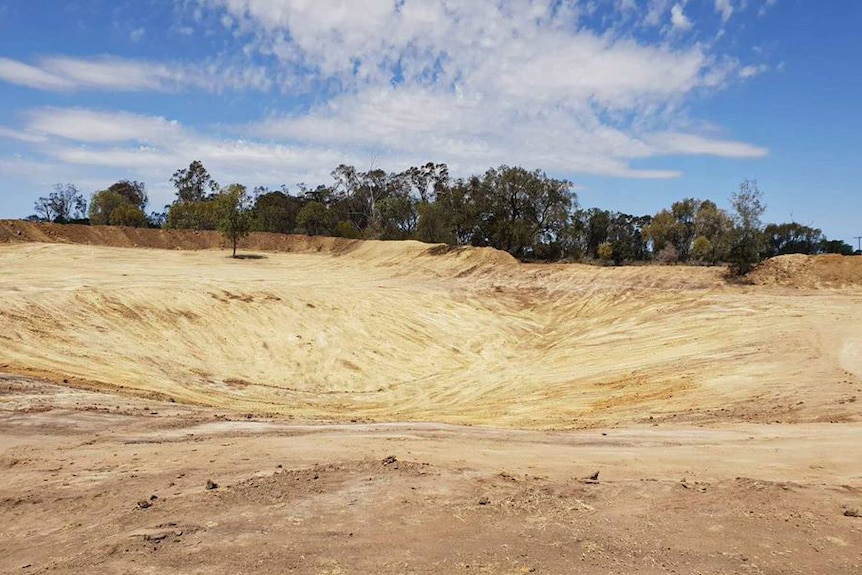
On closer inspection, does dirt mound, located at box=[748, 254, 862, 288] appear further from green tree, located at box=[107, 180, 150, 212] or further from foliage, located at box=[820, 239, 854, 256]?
green tree, located at box=[107, 180, 150, 212]

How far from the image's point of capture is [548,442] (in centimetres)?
919

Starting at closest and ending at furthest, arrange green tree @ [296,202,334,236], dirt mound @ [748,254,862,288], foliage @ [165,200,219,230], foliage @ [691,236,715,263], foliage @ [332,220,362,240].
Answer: dirt mound @ [748,254,862,288], foliage @ [691,236,715,263], foliage @ [165,200,219,230], foliage @ [332,220,362,240], green tree @ [296,202,334,236]

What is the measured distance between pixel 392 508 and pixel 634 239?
213 feet

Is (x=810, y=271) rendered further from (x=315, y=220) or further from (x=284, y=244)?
(x=315, y=220)

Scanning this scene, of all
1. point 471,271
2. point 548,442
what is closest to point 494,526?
point 548,442

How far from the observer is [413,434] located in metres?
9.47

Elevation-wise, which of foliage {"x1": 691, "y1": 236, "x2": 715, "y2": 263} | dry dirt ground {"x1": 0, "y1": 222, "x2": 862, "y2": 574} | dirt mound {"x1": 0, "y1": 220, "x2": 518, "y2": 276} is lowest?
dry dirt ground {"x1": 0, "y1": 222, "x2": 862, "y2": 574}

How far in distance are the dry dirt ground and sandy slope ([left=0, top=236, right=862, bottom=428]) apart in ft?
0.41

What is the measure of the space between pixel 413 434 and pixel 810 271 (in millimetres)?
27499

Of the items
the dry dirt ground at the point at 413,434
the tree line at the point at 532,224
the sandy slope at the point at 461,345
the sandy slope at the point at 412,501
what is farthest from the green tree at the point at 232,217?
the sandy slope at the point at 412,501

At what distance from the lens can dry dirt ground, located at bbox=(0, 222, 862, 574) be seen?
5531mm

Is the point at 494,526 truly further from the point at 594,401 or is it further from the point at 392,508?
the point at 594,401

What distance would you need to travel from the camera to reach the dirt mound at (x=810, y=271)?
28.3 metres

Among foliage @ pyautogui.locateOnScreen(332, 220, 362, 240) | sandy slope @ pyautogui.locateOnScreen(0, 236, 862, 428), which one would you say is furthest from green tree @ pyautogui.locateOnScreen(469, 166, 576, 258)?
foliage @ pyautogui.locateOnScreen(332, 220, 362, 240)
